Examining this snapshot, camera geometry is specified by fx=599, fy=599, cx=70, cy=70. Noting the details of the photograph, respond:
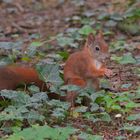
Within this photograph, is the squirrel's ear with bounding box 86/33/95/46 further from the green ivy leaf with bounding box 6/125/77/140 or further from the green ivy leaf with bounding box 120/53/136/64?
the green ivy leaf with bounding box 6/125/77/140

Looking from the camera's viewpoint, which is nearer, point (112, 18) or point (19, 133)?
point (19, 133)

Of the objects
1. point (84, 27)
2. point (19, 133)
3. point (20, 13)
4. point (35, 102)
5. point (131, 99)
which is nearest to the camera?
point (19, 133)

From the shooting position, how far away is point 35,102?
5.27 metres

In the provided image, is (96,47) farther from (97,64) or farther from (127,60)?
(127,60)

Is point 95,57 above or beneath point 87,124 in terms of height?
above

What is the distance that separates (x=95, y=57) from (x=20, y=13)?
4.44 metres

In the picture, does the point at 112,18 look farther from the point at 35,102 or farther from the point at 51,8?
the point at 35,102

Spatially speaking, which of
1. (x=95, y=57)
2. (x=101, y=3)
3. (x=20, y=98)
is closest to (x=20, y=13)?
(x=101, y=3)

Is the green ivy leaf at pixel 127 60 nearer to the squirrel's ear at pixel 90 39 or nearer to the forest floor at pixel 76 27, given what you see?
the forest floor at pixel 76 27

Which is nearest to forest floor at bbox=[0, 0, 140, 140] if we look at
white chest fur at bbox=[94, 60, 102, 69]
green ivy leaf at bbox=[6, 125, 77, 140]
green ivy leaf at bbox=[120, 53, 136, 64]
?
green ivy leaf at bbox=[120, 53, 136, 64]

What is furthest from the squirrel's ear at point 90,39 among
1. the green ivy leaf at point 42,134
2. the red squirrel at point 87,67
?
the green ivy leaf at point 42,134

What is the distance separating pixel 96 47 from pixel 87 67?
35 cm

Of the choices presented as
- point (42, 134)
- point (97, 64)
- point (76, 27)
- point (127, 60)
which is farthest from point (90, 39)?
point (76, 27)

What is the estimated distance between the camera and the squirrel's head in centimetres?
618
